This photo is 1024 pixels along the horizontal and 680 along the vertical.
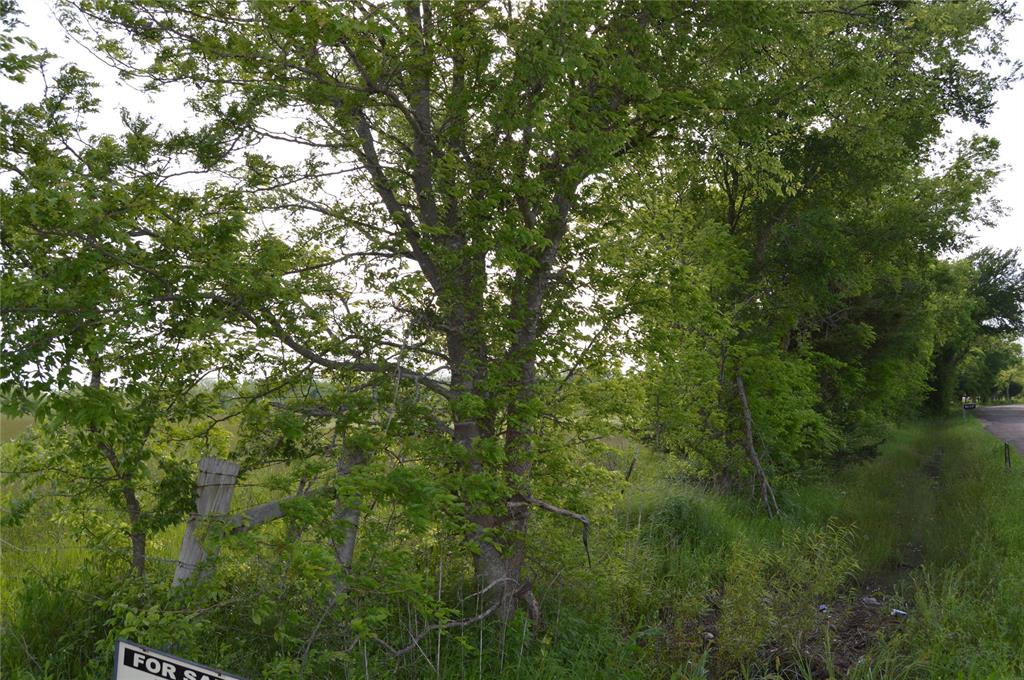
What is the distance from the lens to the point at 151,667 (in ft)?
10.8

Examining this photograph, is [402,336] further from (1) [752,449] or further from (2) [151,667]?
(1) [752,449]

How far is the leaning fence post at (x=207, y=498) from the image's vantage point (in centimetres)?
547

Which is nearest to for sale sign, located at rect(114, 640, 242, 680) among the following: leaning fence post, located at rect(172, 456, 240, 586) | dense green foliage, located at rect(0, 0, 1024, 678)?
dense green foliage, located at rect(0, 0, 1024, 678)

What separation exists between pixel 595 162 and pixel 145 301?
3.56 meters

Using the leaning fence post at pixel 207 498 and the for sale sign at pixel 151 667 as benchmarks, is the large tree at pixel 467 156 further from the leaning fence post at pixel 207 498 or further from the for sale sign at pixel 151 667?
the for sale sign at pixel 151 667

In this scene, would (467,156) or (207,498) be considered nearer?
(207,498)

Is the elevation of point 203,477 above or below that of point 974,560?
above

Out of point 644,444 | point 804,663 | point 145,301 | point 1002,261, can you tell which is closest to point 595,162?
point 145,301

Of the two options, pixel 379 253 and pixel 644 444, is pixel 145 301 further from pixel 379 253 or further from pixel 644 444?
pixel 644 444

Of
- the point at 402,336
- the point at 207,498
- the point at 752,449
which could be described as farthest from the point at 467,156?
the point at 752,449

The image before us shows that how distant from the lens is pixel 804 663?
305 inches

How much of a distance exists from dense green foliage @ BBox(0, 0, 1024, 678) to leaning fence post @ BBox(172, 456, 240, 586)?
22cm

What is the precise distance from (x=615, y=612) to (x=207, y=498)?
4.41m

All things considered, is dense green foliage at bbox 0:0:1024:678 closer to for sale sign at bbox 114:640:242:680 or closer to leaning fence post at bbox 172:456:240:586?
leaning fence post at bbox 172:456:240:586
